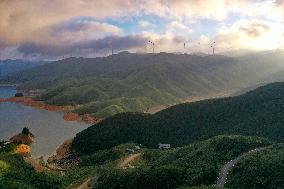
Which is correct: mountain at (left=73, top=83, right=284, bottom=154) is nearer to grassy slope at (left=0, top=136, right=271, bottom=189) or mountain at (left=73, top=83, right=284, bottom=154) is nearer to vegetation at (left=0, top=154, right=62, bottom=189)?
grassy slope at (left=0, top=136, right=271, bottom=189)

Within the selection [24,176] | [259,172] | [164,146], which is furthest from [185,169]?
[164,146]

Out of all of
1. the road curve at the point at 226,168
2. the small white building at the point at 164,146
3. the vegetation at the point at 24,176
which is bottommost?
the small white building at the point at 164,146

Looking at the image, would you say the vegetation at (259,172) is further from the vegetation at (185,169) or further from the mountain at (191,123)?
the mountain at (191,123)

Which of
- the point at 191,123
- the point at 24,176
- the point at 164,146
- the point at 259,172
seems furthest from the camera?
the point at 191,123

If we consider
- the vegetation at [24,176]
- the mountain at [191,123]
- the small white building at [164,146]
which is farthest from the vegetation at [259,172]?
the small white building at [164,146]

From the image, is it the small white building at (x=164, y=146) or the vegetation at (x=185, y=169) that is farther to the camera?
the small white building at (x=164, y=146)

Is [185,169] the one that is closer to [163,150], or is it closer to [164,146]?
[163,150]

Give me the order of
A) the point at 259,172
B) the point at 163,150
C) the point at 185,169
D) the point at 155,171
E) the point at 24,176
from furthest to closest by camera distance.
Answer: the point at 163,150 → the point at 24,176 → the point at 185,169 → the point at 155,171 → the point at 259,172
